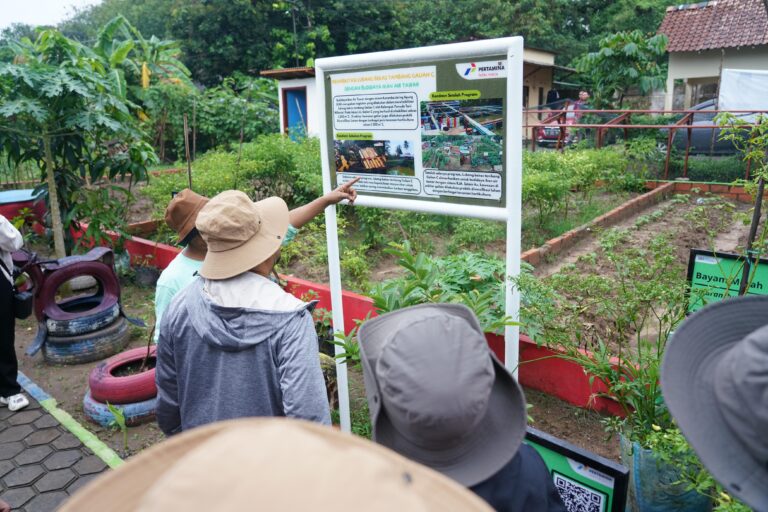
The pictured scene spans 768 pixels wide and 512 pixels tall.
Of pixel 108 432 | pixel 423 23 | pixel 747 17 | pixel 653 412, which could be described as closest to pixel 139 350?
pixel 108 432

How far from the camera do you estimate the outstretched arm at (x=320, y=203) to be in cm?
298

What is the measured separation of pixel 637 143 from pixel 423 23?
1964 cm

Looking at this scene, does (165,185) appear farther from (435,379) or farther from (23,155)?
(435,379)

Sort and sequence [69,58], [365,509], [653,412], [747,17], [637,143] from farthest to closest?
[747,17], [637,143], [69,58], [653,412], [365,509]

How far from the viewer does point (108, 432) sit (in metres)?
3.92

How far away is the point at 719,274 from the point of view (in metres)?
3.19

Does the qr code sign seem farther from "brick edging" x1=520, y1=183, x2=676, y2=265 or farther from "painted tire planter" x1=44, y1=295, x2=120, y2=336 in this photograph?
"painted tire planter" x1=44, y1=295, x2=120, y2=336

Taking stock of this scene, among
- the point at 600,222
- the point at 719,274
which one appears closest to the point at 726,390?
the point at 719,274

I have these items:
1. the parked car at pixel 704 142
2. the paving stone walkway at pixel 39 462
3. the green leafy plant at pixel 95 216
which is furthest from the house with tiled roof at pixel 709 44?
the paving stone walkway at pixel 39 462

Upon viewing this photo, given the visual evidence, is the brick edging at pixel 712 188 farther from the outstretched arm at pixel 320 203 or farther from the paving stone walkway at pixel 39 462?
the paving stone walkway at pixel 39 462

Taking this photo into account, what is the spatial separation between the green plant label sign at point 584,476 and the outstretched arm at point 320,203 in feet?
4.89

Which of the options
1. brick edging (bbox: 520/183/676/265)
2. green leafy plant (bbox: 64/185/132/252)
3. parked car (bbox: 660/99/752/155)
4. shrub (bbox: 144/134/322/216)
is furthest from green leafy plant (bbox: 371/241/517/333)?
parked car (bbox: 660/99/752/155)

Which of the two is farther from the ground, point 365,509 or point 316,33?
point 316,33

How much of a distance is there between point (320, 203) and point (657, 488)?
78.9 inches
